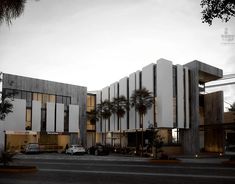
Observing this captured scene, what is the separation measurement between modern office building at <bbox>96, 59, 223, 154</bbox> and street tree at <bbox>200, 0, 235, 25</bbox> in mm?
39274

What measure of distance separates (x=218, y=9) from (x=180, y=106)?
44.6 metres

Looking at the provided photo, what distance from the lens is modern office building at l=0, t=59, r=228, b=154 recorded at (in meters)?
54.9

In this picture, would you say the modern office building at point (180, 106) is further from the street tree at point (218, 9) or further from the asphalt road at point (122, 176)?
the street tree at point (218, 9)

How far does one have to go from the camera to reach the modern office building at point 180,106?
54031 millimetres

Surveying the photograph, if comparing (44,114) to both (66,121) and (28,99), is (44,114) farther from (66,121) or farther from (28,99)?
(66,121)

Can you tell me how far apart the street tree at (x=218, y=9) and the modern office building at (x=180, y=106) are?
3927 cm

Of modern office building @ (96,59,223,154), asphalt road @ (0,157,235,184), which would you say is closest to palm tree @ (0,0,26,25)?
asphalt road @ (0,157,235,184)

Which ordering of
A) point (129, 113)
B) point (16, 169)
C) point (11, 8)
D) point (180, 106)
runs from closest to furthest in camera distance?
point (11, 8)
point (16, 169)
point (180, 106)
point (129, 113)

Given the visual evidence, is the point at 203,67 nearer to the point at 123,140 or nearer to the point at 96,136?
the point at 123,140

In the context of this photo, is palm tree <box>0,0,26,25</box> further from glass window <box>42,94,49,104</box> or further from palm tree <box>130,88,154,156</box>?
glass window <box>42,94,49,104</box>

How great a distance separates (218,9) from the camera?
1120 centimetres

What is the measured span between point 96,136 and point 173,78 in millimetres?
29815

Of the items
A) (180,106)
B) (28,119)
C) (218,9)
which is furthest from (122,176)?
(28,119)

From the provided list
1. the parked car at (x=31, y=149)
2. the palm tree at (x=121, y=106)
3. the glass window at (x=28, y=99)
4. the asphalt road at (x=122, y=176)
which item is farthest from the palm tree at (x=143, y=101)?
the asphalt road at (x=122, y=176)
